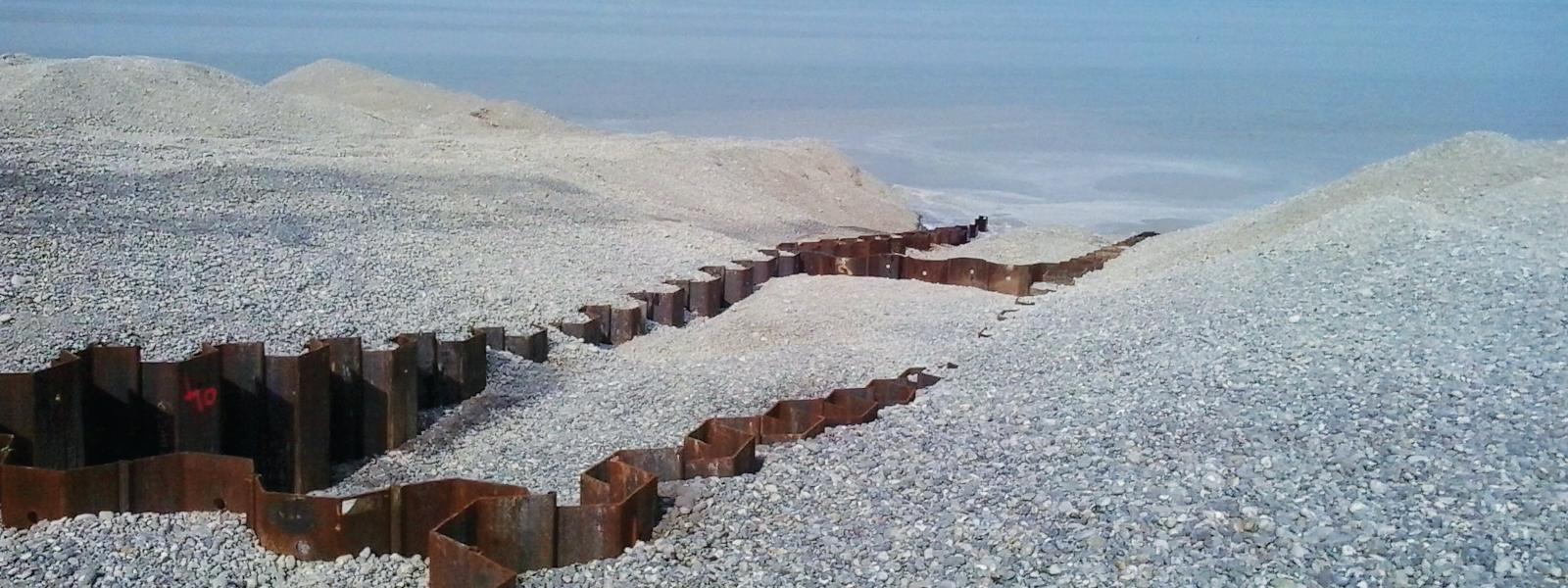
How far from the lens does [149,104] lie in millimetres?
22125

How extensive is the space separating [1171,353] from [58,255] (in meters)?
8.37

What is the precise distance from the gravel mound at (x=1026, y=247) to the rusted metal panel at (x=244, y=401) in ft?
35.8

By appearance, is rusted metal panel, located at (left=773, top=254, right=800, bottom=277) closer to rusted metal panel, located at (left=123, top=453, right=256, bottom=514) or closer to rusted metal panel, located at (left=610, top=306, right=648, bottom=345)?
rusted metal panel, located at (left=610, top=306, right=648, bottom=345)

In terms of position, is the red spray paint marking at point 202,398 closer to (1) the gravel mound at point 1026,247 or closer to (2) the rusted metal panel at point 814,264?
(2) the rusted metal panel at point 814,264

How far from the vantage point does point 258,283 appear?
11.0 m

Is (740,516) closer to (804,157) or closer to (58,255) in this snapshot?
(58,255)

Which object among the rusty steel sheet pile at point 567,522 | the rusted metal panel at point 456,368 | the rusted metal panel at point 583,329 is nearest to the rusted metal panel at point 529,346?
the rusted metal panel at point 583,329

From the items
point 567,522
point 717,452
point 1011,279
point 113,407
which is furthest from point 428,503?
point 1011,279

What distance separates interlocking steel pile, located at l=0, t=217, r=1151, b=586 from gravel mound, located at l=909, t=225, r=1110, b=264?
924 cm

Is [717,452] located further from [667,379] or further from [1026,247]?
[1026,247]

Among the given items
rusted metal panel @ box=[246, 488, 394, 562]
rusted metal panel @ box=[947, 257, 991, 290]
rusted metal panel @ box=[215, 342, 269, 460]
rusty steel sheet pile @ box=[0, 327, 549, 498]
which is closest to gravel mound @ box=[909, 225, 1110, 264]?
rusted metal panel @ box=[947, 257, 991, 290]

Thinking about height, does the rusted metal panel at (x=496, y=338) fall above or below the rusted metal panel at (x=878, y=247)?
below

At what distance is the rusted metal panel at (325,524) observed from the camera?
605cm

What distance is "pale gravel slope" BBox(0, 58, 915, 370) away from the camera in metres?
10.2
